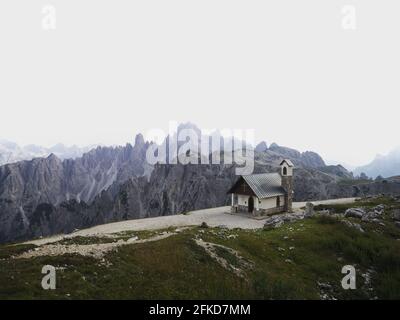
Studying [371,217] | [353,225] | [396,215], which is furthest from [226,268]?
[396,215]

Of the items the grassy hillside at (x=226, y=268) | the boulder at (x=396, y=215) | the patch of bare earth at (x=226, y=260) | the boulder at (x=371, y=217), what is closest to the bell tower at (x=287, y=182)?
the boulder at (x=371, y=217)

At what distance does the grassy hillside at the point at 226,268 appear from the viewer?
20969 millimetres

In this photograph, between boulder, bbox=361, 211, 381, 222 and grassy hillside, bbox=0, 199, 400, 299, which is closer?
grassy hillside, bbox=0, 199, 400, 299

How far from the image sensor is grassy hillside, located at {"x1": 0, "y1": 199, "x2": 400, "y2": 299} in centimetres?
2097

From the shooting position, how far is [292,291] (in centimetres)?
2500

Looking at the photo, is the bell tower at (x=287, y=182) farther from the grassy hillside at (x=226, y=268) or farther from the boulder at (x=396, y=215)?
the grassy hillside at (x=226, y=268)

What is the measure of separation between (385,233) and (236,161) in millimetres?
132872

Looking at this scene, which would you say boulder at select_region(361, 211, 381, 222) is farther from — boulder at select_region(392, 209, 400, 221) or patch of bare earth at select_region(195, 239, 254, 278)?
patch of bare earth at select_region(195, 239, 254, 278)

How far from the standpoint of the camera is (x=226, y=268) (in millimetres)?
26844

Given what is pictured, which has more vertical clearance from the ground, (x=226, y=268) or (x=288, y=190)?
(x=226, y=268)

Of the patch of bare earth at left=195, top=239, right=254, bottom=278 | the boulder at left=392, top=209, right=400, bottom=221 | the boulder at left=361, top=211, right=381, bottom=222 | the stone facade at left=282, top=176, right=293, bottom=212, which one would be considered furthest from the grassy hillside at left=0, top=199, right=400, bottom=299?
the stone facade at left=282, top=176, right=293, bottom=212

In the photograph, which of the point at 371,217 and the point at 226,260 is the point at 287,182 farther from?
the point at 226,260
